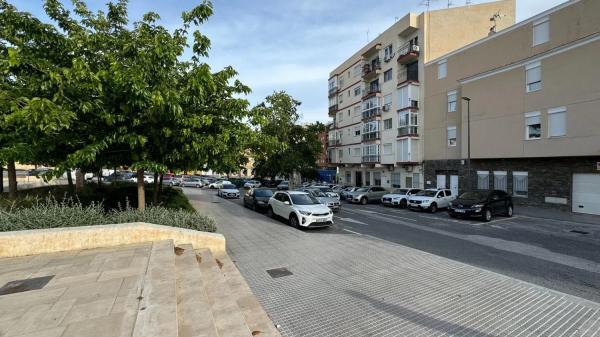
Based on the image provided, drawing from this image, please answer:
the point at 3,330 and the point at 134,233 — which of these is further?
the point at 134,233

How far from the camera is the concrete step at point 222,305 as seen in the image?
388cm

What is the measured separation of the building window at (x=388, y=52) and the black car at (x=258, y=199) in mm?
20778

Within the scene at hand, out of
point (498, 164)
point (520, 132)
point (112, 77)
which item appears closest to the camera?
point (112, 77)

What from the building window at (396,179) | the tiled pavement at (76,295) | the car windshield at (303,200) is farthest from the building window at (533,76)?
the tiled pavement at (76,295)

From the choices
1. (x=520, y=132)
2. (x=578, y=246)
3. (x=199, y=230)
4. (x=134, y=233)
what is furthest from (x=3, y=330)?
(x=520, y=132)

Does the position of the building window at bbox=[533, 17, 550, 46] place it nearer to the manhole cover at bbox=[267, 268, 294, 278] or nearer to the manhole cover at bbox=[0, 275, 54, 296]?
the manhole cover at bbox=[267, 268, 294, 278]

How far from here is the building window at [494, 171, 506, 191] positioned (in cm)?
2045

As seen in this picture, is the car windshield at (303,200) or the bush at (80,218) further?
the car windshield at (303,200)

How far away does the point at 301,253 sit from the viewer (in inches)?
322

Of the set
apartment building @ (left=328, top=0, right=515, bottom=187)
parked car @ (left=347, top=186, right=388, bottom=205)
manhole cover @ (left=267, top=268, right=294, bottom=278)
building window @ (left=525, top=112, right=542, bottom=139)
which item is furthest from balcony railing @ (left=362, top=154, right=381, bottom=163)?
manhole cover @ (left=267, top=268, right=294, bottom=278)

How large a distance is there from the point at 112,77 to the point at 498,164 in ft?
75.1

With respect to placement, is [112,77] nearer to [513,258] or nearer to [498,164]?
[513,258]

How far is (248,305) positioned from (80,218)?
5115 mm

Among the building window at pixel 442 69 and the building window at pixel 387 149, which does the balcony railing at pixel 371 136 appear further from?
the building window at pixel 442 69
